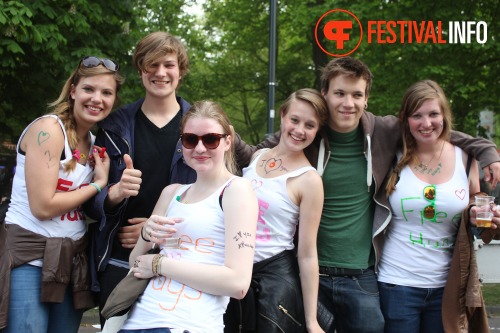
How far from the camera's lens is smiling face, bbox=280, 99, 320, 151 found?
3.25 meters

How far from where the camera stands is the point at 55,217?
332 centimetres

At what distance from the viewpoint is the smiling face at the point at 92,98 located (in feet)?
11.1

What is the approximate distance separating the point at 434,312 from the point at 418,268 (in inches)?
11.3

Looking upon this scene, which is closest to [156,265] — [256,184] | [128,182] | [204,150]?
[204,150]

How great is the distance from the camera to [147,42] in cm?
351

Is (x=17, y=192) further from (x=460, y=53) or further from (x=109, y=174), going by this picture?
(x=460, y=53)

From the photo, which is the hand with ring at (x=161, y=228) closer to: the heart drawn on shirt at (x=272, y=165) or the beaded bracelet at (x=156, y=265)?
→ the beaded bracelet at (x=156, y=265)

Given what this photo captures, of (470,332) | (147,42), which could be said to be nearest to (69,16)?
(147,42)

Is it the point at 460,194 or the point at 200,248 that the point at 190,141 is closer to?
the point at 200,248

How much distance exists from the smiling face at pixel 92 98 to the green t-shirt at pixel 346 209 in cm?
132

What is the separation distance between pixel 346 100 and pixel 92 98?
1449mm

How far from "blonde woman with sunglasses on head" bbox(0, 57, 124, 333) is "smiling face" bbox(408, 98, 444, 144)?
181 cm

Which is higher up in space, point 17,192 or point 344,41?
point 344,41

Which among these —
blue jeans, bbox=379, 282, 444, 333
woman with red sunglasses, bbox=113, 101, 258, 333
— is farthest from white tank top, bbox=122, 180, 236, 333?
blue jeans, bbox=379, 282, 444, 333
